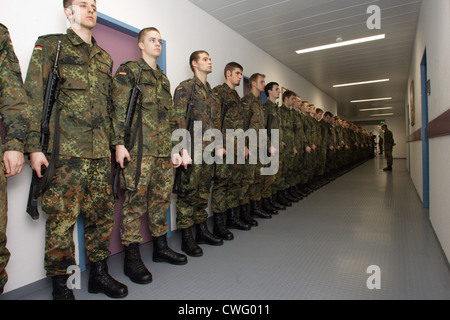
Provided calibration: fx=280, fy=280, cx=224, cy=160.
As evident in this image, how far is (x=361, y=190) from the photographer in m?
5.24

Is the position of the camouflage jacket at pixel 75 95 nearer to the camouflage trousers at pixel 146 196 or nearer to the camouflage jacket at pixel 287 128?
the camouflage trousers at pixel 146 196

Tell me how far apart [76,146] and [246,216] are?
6.68ft

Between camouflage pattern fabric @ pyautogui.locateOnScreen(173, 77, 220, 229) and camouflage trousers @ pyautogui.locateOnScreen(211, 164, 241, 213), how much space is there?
26 cm

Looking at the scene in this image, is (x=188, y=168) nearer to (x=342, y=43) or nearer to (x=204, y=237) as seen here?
(x=204, y=237)

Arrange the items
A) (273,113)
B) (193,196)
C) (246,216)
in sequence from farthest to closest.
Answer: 1. (273,113)
2. (246,216)
3. (193,196)

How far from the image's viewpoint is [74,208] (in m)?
1.55

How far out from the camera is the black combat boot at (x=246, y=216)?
3107 mm

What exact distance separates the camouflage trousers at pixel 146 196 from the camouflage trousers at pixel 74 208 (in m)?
0.16

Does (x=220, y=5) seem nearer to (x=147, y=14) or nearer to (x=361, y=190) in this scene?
(x=147, y=14)

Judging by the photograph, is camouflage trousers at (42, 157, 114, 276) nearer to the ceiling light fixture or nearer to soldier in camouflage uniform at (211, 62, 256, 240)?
soldier in camouflage uniform at (211, 62, 256, 240)

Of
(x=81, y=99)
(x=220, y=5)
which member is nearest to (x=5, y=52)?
(x=81, y=99)

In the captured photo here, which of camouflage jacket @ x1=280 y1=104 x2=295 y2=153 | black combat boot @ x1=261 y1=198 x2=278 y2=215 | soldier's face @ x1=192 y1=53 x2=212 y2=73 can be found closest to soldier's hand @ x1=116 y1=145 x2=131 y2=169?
soldier's face @ x1=192 y1=53 x2=212 y2=73

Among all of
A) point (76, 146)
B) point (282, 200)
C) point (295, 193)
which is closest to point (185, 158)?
point (76, 146)

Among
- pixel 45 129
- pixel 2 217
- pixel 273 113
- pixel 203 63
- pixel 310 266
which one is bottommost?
pixel 310 266
